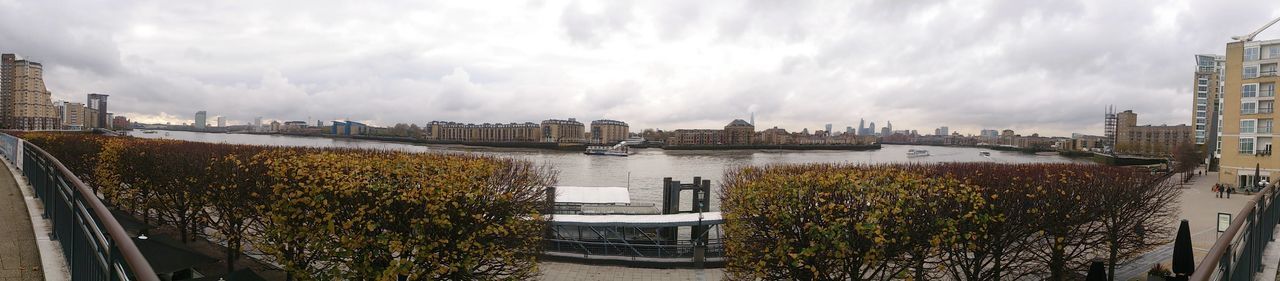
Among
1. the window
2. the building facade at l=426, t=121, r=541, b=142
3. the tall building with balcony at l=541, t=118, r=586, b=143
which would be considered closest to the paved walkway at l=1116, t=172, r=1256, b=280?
the window

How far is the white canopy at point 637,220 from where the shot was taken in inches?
737

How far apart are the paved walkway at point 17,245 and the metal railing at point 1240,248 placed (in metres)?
8.57

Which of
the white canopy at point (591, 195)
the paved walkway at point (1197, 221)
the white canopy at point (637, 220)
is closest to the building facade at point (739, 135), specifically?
the paved walkway at point (1197, 221)

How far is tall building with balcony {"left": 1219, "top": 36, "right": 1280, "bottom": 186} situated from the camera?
2023 inches

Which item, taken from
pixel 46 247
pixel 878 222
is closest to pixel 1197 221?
pixel 878 222

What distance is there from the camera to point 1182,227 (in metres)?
10.4

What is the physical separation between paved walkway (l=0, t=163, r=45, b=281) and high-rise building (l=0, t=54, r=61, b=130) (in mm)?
161145

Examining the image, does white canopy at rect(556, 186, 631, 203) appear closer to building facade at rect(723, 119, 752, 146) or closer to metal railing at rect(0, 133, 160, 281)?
metal railing at rect(0, 133, 160, 281)

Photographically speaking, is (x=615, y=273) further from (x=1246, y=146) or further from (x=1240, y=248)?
(x=1246, y=146)

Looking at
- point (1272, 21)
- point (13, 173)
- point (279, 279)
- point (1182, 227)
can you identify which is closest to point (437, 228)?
point (279, 279)

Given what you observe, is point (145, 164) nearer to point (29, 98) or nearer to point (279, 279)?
point (279, 279)

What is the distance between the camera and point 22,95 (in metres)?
128

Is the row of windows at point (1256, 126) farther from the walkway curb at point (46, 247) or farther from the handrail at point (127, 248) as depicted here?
the walkway curb at point (46, 247)

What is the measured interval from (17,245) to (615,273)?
13016 millimetres
